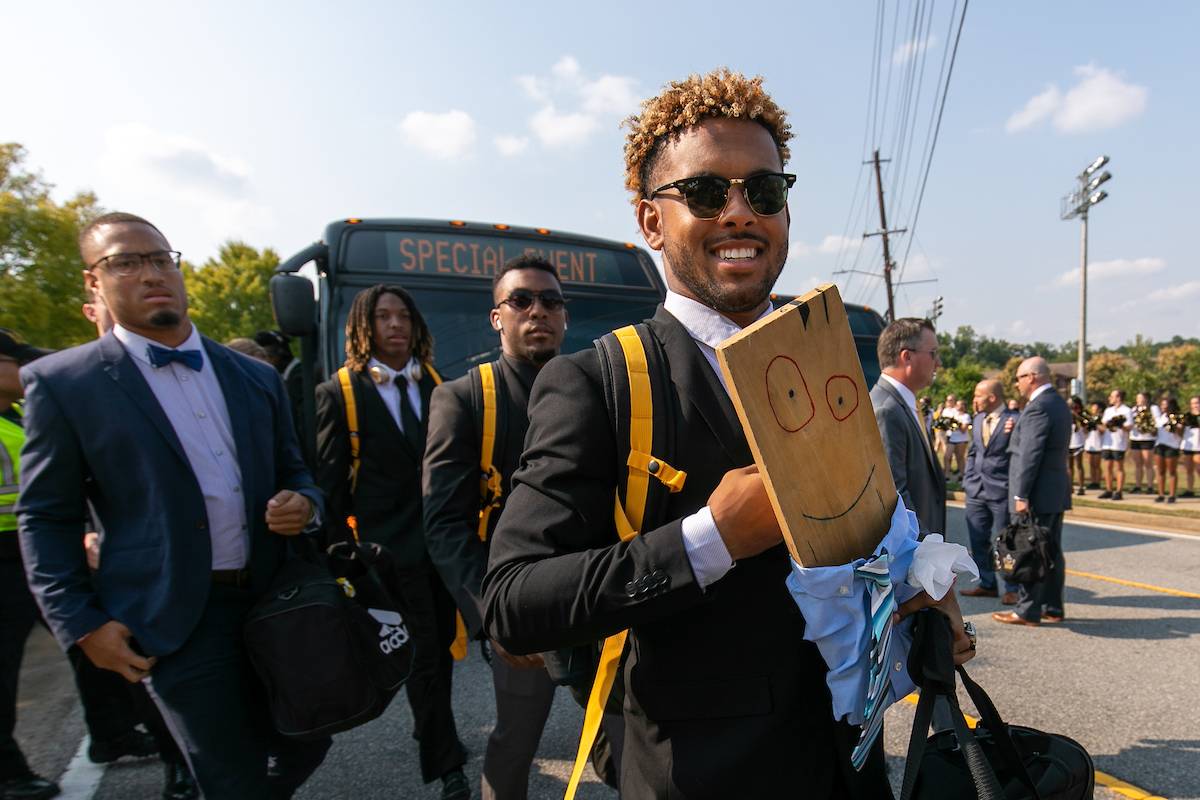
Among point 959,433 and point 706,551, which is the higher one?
point 706,551

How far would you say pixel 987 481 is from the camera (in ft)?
20.1

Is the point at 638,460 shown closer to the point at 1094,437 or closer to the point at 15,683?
the point at 15,683

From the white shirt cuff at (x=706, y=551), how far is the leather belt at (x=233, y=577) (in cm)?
170

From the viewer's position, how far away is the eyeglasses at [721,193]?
1.27m

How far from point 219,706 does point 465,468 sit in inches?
40.5

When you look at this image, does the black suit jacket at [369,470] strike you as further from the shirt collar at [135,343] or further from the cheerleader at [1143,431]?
the cheerleader at [1143,431]

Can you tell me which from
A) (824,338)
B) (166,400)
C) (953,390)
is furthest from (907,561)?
(953,390)

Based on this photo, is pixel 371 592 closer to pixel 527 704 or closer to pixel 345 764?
pixel 527 704

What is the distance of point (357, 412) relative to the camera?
10.7 feet

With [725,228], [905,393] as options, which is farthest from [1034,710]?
[725,228]

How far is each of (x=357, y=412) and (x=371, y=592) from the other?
105 centimetres

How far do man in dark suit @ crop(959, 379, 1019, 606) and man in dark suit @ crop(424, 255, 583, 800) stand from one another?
16.1ft

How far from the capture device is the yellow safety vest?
11.3ft

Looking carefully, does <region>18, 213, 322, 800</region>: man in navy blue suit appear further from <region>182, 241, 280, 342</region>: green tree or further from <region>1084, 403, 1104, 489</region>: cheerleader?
<region>182, 241, 280, 342</region>: green tree
